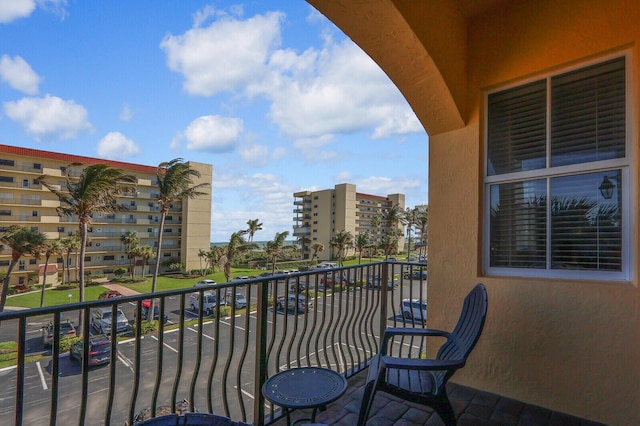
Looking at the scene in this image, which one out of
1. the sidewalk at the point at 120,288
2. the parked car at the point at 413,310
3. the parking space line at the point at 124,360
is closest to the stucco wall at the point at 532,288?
the parked car at the point at 413,310

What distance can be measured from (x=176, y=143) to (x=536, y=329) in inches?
2060

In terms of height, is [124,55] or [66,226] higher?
[124,55]

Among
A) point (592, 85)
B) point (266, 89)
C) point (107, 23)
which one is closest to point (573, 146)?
point (592, 85)

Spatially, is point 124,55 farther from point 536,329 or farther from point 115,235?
point 115,235

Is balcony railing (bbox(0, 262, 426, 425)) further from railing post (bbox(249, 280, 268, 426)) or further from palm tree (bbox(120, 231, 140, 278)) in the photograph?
palm tree (bbox(120, 231, 140, 278))

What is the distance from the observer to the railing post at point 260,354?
208 centimetres

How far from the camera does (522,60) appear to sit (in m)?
2.54

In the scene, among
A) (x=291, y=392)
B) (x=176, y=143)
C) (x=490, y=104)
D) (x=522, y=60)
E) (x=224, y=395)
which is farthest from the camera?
(x=176, y=143)

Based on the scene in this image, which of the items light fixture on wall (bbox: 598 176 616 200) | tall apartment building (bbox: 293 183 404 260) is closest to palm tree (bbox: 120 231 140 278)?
tall apartment building (bbox: 293 183 404 260)

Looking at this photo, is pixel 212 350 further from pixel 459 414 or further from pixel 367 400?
pixel 367 400

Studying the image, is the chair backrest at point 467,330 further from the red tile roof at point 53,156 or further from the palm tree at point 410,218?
the palm tree at point 410,218

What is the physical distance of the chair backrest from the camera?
1.68 m

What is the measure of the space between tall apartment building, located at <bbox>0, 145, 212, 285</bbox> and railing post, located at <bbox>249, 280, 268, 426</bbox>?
3366 cm

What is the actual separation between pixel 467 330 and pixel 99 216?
39722 millimetres
